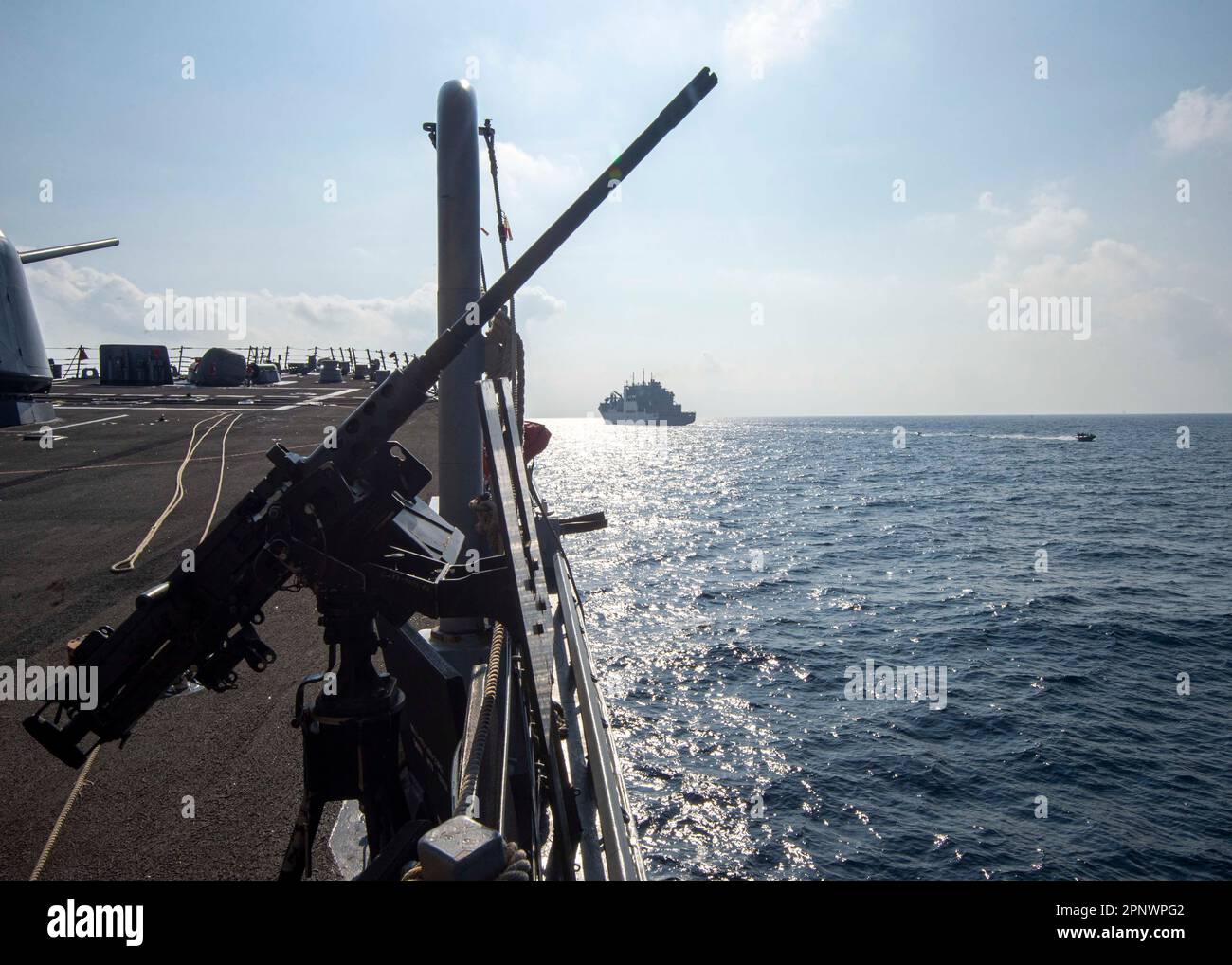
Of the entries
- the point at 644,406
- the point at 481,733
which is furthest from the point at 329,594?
the point at 644,406

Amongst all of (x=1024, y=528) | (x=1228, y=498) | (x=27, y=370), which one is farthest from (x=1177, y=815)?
(x=1228, y=498)

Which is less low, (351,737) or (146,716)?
(351,737)

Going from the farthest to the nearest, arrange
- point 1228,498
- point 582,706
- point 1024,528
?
1. point 1228,498
2. point 1024,528
3. point 582,706

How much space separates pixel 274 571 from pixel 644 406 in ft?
600

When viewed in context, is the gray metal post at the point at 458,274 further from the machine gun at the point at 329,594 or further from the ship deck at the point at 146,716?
the machine gun at the point at 329,594

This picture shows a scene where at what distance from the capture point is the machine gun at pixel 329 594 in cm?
332

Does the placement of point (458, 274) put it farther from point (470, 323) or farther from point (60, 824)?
point (60, 824)

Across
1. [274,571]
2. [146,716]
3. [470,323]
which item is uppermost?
[470,323]

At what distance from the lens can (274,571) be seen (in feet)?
11.0

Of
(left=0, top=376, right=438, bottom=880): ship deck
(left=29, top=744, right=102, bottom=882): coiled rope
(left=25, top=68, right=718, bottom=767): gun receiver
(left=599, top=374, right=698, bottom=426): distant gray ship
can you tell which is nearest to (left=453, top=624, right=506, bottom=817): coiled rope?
(left=25, top=68, right=718, bottom=767): gun receiver

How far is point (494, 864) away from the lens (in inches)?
67.7

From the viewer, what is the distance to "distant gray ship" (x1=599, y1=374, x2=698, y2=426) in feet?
604
